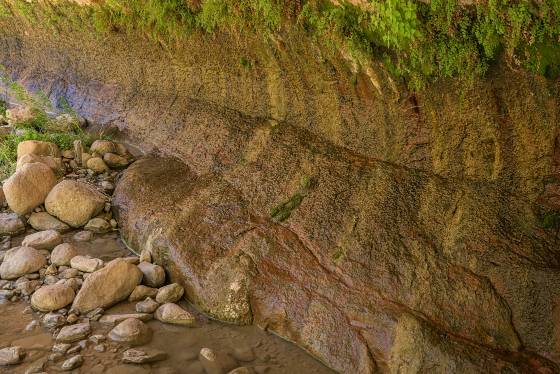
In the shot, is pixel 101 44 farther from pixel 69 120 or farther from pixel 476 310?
pixel 476 310

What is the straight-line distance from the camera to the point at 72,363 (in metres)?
3.44

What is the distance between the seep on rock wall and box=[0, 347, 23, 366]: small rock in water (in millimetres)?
1447

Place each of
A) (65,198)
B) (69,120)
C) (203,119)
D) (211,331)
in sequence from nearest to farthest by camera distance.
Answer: (211,331) → (65,198) → (203,119) → (69,120)

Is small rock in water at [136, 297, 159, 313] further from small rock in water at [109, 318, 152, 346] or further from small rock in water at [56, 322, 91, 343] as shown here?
small rock in water at [56, 322, 91, 343]

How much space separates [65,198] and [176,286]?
6.34 feet

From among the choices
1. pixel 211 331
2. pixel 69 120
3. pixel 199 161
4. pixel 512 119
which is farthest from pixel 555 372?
pixel 69 120

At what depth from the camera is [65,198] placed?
5.31 metres

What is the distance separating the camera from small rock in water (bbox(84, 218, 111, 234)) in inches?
210

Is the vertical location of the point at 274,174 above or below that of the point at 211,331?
above

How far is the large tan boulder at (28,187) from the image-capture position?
207 inches

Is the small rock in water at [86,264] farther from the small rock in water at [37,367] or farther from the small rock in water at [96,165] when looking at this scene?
the small rock in water at [96,165]

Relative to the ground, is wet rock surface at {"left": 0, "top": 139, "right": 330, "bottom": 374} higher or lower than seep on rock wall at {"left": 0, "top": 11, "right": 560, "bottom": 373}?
lower

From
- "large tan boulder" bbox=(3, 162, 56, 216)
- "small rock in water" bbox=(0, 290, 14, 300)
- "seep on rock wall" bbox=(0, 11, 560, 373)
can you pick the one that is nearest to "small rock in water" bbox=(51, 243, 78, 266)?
"small rock in water" bbox=(0, 290, 14, 300)

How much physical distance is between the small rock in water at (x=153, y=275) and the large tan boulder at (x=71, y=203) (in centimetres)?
132
